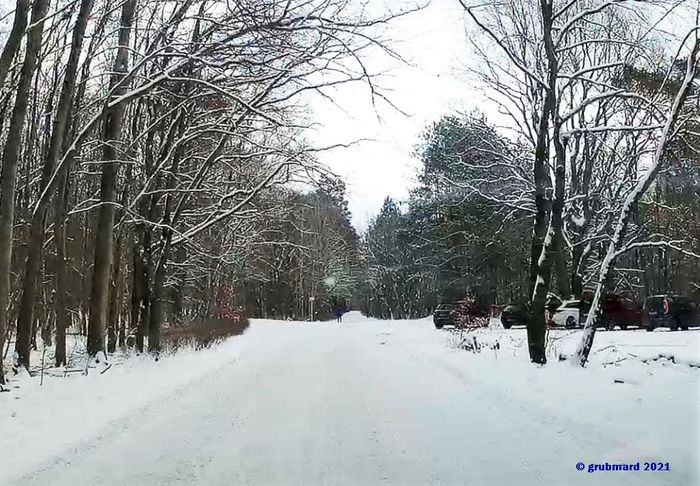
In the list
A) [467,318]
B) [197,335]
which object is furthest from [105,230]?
[467,318]

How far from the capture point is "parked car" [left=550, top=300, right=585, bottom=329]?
28578mm

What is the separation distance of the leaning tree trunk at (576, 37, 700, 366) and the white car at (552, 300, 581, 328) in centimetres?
→ 1796

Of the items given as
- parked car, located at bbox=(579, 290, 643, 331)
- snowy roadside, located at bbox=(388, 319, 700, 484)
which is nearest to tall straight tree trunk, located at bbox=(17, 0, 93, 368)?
snowy roadside, located at bbox=(388, 319, 700, 484)

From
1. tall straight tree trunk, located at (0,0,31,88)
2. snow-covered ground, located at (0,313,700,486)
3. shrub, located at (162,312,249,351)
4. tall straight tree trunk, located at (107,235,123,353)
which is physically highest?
tall straight tree trunk, located at (0,0,31,88)

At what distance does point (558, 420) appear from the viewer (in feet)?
24.4

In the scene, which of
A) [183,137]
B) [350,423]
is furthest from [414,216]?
[350,423]

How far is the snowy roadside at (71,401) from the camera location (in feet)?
21.8

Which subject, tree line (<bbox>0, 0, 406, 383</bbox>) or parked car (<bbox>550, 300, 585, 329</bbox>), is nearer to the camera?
tree line (<bbox>0, 0, 406, 383</bbox>)

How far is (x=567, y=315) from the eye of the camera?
29.2 meters

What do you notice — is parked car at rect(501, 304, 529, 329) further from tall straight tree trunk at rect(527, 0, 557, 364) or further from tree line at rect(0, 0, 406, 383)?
tall straight tree trunk at rect(527, 0, 557, 364)

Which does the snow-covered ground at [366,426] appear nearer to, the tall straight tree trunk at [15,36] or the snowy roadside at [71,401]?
the snowy roadside at [71,401]

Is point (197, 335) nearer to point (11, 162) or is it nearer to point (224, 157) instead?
point (224, 157)

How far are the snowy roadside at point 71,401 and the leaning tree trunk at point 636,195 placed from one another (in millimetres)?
6837

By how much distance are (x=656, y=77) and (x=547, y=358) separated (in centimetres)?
560
